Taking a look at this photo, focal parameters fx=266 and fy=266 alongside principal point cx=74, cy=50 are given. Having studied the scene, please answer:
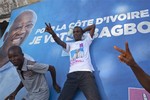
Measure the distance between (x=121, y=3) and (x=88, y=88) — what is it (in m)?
1.71

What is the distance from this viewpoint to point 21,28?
539 centimetres

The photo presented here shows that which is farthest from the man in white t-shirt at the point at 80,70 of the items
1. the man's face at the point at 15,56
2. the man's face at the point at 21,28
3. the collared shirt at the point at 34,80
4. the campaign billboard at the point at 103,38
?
the man's face at the point at 21,28

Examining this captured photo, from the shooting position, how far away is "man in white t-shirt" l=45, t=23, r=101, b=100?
3500 mm

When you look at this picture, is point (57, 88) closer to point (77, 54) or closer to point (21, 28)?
point (77, 54)

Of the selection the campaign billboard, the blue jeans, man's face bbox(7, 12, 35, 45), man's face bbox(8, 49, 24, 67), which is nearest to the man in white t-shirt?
the blue jeans

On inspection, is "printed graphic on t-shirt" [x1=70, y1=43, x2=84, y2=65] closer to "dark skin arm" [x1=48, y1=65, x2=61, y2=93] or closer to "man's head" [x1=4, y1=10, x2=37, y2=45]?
"dark skin arm" [x1=48, y1=65, x2=61, y2=93]

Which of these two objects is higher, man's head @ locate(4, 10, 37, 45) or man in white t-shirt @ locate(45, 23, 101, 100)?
man's head @ locate(4, 10, 37, 45)

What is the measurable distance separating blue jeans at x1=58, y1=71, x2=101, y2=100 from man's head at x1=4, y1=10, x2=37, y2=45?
72.8 inches

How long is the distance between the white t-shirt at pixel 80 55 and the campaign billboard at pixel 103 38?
148mm

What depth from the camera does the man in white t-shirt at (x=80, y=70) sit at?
350 cm

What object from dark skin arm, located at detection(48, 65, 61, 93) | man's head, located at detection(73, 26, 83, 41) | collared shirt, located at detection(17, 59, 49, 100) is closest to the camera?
collared shirt, located at detection(17, 59, 49, 100)

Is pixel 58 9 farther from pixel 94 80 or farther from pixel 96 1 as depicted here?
pixel 94 80

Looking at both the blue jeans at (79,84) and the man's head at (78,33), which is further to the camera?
the man's head at (78,33)

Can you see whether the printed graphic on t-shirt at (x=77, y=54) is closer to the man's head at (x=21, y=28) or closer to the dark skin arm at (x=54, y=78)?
the dark skin arm at (x=54, y=78)
